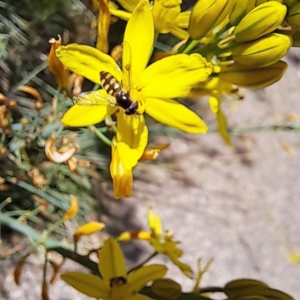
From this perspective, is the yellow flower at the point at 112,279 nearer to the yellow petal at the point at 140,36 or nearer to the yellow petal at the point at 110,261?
the yellow petal at the point at 110,261

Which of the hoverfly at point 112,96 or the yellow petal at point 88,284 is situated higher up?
the hoverfly at point 112,96

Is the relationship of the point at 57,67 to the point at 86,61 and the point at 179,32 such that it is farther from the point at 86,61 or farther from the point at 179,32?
the point at 179,32

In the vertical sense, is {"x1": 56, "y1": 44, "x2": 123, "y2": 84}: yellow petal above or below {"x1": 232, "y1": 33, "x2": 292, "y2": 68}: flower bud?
below

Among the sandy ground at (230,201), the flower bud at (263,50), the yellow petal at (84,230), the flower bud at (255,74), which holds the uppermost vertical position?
the flower bud at (263,50)

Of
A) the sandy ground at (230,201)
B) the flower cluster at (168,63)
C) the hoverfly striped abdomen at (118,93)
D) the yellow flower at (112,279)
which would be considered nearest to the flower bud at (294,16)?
the flower cluster at (168,63)

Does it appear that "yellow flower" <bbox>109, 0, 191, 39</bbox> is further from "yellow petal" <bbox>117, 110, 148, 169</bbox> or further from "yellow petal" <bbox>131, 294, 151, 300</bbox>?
"yellow petal" <bbox>131, 294, 151, 300</bbox>

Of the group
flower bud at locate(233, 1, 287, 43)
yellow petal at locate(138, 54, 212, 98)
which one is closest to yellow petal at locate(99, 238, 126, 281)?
yellow petal at locate(138, 54, 212, 98)

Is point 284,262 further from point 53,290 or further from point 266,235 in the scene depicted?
point 53,290

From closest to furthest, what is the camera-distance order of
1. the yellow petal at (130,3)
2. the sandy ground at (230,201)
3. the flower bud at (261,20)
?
the flower bud at (261,20) < the yellow petal at (130,3) < the sandy ground at (230,201)
